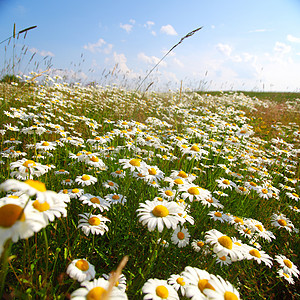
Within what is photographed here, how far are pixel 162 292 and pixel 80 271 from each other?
533 mm

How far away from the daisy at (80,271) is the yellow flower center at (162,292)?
16.5 inches

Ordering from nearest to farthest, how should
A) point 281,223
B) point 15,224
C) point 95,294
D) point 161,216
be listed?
point 15,224, point 95,294, point 161,216, point 281,223

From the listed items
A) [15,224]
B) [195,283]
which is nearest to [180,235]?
[195,283]

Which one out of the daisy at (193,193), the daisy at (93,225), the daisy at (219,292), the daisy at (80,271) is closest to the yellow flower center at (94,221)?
the daisy at (93,225)

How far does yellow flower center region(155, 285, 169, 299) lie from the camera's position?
1.07m

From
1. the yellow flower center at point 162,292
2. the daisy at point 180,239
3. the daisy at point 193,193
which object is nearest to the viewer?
the yellow flower center at point 162,292

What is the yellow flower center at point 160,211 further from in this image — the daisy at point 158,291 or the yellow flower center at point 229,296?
the yellow flower center at point 229,296

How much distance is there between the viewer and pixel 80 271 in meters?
1.20

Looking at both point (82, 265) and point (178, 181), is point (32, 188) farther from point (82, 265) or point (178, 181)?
point (178, 181)

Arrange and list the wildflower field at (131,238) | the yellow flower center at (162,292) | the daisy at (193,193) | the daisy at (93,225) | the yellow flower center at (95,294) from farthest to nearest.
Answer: the daisy at (193,193)
the daisy at (93,225)
the yellow flower center at (162,292)
the wildflower field at (131,238)
the yellow flower center at (95,294)

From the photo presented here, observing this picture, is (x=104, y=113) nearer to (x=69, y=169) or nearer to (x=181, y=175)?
(x=69, y=169)

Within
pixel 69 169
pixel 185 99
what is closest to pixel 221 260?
pixel 69 169

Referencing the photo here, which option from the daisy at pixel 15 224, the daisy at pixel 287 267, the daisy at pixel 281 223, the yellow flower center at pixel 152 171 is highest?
the daisy at pixel 15 224

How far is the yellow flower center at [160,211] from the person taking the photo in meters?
1.33
